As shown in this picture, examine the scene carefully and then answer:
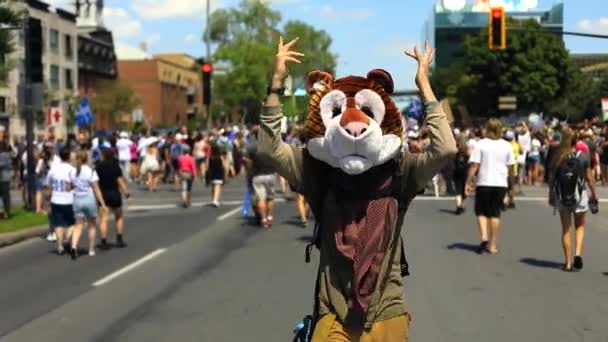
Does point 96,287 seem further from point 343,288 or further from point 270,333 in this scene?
point 343,288

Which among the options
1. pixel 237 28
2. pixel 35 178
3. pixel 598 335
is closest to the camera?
pixel 598 335

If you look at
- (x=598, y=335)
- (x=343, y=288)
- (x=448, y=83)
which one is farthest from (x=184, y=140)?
(x=448, y=83)

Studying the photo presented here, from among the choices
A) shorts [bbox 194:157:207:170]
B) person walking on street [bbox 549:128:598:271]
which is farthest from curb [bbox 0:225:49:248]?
shorts [bbox 194:157:207:170]

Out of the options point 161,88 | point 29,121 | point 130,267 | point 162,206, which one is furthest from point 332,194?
point 161,88

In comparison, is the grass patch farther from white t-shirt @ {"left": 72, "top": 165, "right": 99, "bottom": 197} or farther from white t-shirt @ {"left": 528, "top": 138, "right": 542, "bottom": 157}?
white t-shirt @ {"left": 528, "top": 138, "right": 542, "bottom": 157}

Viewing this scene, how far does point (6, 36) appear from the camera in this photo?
1675 cm

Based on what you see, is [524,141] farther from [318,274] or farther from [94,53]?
[94,53]

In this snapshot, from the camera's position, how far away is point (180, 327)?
7.41m

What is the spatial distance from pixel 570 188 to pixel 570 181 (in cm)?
8

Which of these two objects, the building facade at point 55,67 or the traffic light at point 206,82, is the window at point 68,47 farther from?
the traffic light at point 206,82

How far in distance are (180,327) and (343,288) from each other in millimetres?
4007

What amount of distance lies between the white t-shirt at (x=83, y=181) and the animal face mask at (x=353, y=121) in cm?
907

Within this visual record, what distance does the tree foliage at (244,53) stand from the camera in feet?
277

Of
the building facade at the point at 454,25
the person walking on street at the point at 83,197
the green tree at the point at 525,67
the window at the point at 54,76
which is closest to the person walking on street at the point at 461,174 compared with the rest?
the person walking on street at the point at 83,197
